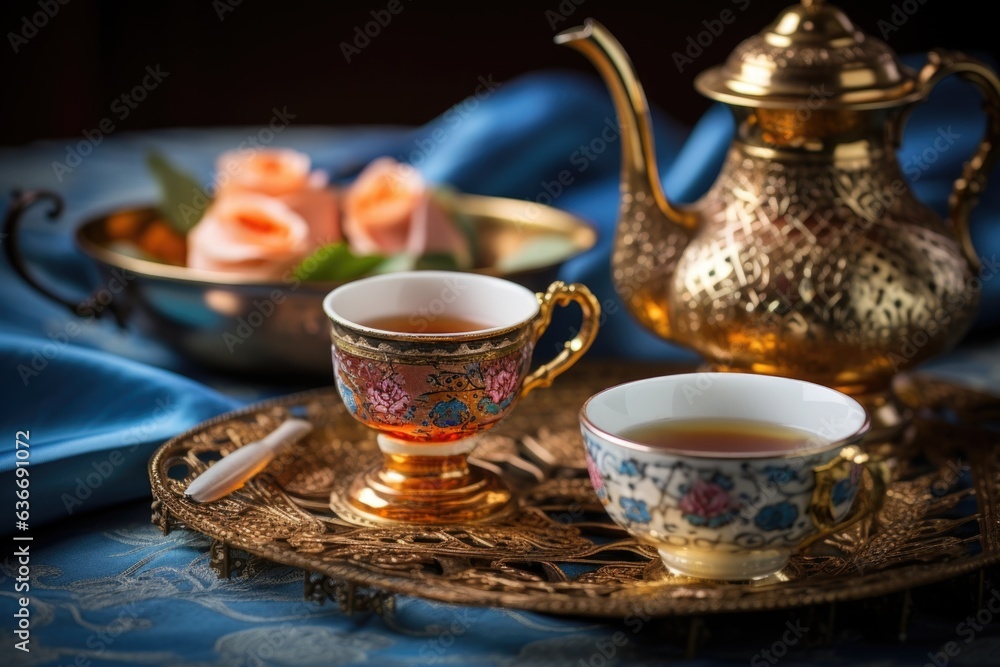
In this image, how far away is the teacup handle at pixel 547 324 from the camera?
929 millimetres

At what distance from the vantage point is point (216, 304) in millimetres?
1145

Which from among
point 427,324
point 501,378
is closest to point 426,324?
point 427,324

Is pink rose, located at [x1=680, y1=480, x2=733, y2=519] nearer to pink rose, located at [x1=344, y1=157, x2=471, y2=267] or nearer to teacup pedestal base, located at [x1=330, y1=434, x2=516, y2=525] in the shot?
teacup pedestal base, located at [x1=330, y1=434, x2=516, y2=525]

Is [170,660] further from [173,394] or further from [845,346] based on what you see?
[845,346]

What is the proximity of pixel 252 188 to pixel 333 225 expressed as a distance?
10 cm

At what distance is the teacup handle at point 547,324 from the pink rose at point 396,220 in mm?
353

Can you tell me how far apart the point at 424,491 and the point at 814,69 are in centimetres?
42

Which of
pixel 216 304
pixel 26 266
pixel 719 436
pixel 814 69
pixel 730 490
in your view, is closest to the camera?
pixel 730 490

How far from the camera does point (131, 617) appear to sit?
0.76 meters

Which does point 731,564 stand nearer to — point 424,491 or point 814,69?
point 424,491

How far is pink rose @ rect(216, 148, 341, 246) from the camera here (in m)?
1.30

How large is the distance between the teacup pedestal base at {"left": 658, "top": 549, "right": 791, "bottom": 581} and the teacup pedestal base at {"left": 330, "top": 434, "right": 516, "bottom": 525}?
17 cm

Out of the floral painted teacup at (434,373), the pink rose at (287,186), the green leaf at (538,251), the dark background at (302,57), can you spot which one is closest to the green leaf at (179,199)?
the pink rose at (287,186)

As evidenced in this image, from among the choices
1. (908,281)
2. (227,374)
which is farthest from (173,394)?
(908,281)
